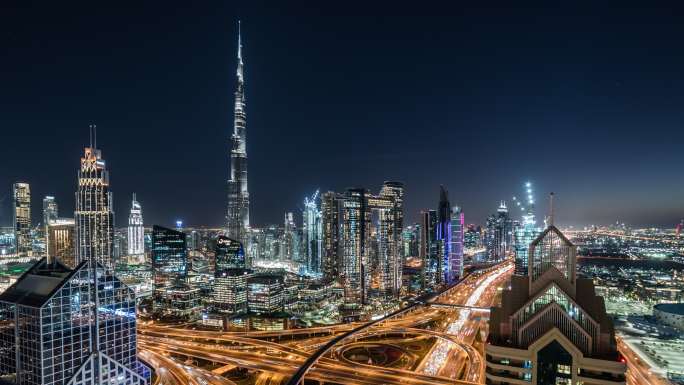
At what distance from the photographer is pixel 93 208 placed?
57719 millimetres

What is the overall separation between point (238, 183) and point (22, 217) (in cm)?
4556

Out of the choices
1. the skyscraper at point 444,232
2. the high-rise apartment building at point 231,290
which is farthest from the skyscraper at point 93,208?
the skyscraper at point 444,232

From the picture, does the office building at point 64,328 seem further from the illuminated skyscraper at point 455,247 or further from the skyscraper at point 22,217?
the skyscraper at point 22,217

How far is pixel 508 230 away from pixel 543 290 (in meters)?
107

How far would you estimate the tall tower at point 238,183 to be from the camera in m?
100

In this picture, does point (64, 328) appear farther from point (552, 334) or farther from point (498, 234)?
point (498, 234)

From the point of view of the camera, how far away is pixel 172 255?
74.3m

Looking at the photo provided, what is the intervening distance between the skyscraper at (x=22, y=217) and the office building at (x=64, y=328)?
88.1 metres

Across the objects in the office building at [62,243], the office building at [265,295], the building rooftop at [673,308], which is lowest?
the office building at [265,295]

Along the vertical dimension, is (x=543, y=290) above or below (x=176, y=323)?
above

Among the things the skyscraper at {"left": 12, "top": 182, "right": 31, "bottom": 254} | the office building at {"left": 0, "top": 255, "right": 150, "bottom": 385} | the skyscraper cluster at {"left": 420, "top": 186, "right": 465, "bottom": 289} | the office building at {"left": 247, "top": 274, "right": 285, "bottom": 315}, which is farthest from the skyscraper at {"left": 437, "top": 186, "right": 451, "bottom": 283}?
the skyscraper at {"left": 12, "top": 182, "right": 31, "bottom": 254}

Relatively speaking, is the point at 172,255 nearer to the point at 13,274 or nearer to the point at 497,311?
the point at 13,274

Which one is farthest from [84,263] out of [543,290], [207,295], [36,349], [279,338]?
[207,295]

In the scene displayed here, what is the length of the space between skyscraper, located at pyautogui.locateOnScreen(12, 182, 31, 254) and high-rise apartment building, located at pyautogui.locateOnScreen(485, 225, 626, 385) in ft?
331
